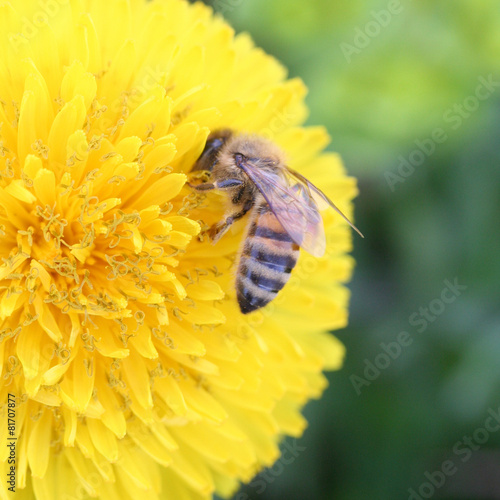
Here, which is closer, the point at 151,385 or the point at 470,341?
the point at 151,385

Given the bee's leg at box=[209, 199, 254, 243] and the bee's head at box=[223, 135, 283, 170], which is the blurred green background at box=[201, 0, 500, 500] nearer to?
the bee's head at box=[223, 135, 283, 170]

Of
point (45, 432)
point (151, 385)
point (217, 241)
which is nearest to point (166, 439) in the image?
point (151, 385)

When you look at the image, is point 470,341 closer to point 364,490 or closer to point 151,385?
point 364,490

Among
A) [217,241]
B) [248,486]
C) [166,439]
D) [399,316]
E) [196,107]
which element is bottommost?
[248,486]

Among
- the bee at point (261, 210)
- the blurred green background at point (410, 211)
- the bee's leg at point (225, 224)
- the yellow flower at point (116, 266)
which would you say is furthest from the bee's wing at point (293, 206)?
the blurred green background at point (410, 211)

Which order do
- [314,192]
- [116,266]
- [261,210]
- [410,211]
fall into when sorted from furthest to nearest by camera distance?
[410,211], [314,192], [261,210], [116,266]

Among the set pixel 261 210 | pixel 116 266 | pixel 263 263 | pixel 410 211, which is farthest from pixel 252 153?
pixel 410 211

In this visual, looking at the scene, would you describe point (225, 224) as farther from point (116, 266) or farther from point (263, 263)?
point (116, 266)

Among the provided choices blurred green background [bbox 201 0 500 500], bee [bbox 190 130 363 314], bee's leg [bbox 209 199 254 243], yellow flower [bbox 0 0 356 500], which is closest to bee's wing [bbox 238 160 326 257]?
bee [bbox 190 130 363 314]
